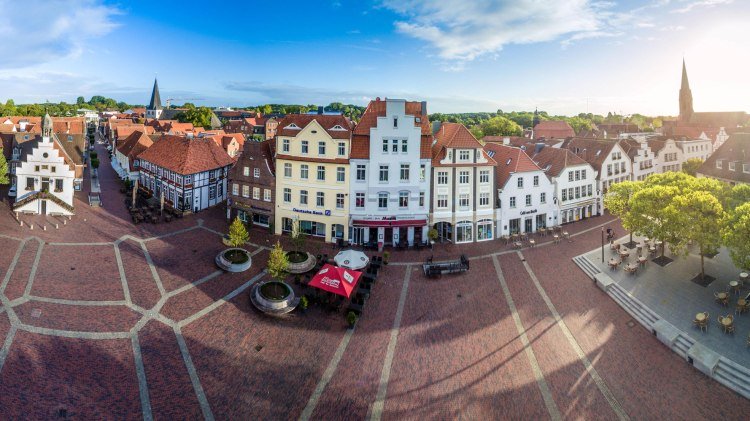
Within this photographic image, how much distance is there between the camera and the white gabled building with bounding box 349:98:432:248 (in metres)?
37.8

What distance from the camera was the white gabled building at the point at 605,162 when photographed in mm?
51156

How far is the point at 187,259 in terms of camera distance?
32.3m

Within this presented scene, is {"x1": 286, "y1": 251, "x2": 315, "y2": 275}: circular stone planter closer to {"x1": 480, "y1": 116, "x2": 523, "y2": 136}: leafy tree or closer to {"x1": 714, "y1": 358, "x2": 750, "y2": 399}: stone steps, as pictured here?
{"x1": 714, "y1": 358, "x2": 750, "y2": 399}: stone steps

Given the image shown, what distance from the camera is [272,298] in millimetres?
25562

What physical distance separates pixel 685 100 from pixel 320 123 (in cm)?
13349

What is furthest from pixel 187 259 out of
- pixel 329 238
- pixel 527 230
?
pixel 527 230

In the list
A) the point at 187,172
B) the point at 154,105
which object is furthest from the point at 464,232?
the point at 154,105

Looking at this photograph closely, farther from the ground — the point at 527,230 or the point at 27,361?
the point at 527,230

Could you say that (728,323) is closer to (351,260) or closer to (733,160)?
(351,260)

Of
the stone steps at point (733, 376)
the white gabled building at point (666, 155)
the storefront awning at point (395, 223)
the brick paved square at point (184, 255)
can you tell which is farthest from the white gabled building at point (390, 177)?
the white gabled building at point (666, 155)

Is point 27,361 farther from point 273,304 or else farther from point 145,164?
point 145,164

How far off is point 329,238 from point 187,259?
13.0 metres

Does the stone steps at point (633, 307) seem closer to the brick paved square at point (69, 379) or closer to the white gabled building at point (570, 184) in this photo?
the white gabled building at point (570, 184)

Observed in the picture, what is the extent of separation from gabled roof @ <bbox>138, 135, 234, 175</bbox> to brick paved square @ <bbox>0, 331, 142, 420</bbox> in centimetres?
2756
